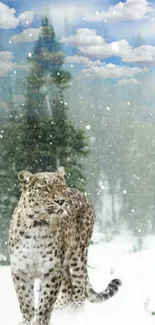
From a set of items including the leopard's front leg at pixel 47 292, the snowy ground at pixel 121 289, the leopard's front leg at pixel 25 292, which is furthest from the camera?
the snowy ground at pixel 121 289

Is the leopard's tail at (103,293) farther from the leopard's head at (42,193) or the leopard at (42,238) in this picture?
the leopard's head at (42,193)

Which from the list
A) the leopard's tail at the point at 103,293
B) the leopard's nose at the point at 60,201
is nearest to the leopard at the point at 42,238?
the leopard's nose at the point at 60,201

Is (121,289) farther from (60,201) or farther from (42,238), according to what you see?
(60,201)

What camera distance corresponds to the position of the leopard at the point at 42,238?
3965 mm

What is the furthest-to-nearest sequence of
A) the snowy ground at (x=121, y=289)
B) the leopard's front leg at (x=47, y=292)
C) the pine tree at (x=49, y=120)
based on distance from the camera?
the pine tree at (x=49, y=120), the snowy ground at (x=121, y=289), the leopard's front leg at (x=47, y=292)

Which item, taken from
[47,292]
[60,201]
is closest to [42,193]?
[60,201]

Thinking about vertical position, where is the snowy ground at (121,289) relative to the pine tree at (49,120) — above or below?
below

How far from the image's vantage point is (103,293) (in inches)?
188

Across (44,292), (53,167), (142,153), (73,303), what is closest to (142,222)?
(142,153)

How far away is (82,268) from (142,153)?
3604 mm

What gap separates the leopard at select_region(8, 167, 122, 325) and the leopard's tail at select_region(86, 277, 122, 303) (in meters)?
0.27

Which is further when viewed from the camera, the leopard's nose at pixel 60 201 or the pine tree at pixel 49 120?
the pine tree at pixel 49 120

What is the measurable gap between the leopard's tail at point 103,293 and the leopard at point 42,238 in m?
0.27

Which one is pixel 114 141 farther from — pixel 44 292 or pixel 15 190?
pixel 44 292
